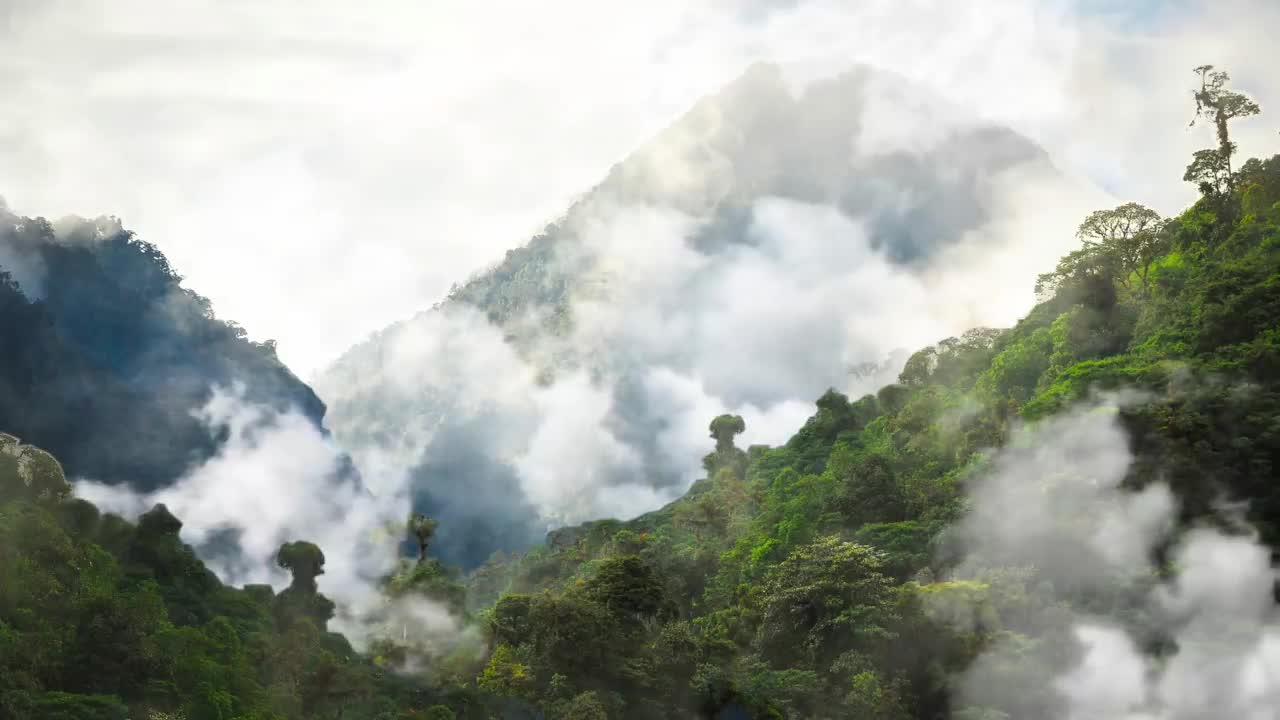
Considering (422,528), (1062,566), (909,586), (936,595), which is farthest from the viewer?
(422,528)

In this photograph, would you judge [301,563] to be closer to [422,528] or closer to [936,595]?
[422,528]

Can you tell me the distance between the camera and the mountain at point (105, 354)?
52062 millimetres

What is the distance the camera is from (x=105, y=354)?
62.0 metres

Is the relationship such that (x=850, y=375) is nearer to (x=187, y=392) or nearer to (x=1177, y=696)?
(x=187, y=392)

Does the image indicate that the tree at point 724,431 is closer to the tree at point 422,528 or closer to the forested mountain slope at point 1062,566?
the tree at point 422,528

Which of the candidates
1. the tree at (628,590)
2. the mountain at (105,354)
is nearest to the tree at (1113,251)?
the tree at (628,590)

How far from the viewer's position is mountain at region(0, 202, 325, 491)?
52.1 metres

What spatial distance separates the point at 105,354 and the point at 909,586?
51.2 metres

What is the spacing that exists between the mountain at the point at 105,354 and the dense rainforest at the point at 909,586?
3.83 m

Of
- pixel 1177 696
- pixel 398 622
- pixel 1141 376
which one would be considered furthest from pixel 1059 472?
pixel 398 622

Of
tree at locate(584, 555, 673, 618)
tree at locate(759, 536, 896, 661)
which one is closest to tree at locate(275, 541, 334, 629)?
tree at locate(584, 555, 673, 618)

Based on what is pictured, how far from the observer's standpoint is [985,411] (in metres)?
60.2

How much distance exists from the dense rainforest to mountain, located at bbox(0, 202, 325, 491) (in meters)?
3.83

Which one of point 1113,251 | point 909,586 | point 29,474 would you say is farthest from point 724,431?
point 29,474
